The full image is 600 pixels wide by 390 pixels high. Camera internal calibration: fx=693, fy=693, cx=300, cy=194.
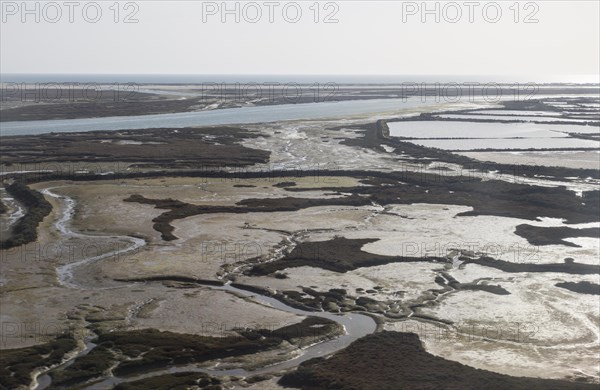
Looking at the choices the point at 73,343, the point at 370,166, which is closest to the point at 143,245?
the point at 73,343

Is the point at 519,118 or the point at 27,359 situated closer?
the point at 27,359

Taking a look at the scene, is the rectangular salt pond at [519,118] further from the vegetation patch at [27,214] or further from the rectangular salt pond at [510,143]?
the vegetation patch at [27,214]

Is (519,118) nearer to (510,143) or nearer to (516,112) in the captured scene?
(516,112)

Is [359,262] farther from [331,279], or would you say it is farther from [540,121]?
[540,121]

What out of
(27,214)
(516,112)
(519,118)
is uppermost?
(516,112)

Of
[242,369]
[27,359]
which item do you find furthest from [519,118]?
[27,359]

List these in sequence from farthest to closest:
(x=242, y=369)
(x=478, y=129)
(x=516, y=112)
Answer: (x=516, y=112)
(x=478, y=129)
(x=242, y=369)
